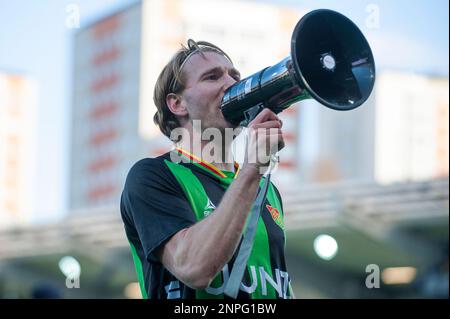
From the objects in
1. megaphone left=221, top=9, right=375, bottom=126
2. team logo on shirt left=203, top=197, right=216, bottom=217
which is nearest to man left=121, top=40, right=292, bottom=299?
team logo on shirt left=203, top=197, right=216, bottom=217

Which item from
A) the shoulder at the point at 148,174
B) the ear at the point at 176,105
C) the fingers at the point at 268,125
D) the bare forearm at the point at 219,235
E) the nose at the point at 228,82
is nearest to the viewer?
the bare forearm at the point at 219,235

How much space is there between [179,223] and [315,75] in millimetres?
726

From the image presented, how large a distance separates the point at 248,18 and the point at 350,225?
297 ft

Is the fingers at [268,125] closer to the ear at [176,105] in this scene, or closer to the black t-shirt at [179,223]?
the black t-shirt at [179,223]

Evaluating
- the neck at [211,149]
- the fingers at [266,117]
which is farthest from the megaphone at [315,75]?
the neck at [211,149]

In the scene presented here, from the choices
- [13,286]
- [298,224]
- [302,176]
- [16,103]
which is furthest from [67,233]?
[16,103]

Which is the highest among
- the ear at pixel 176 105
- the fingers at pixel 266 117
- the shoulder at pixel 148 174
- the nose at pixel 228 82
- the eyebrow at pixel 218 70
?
the eyebrow at pixel 218 70

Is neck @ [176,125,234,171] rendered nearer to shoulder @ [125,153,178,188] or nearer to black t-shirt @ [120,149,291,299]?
black t-shirt @ [120,149,291,299]

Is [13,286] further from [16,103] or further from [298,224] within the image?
[16,103]

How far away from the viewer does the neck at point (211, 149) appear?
151 inches

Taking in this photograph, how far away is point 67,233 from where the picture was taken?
1251 inches

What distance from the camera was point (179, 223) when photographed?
3389 millimetres

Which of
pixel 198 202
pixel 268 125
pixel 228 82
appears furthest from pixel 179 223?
pixel 228 82

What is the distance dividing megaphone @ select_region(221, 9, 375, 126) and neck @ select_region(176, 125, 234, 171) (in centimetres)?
20
